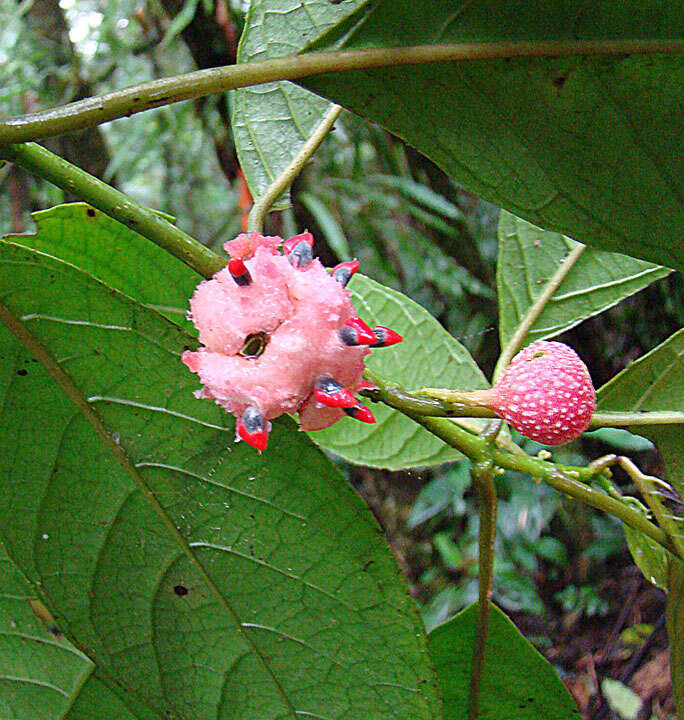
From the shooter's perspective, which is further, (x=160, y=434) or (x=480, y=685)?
(x=480, y=685)

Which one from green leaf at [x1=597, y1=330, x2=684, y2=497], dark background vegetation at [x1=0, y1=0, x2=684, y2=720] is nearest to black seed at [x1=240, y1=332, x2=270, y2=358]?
green leaf at [x1=597, y1=330, x2=684, y2=497]

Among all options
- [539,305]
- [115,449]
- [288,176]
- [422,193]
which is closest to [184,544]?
[115,449]

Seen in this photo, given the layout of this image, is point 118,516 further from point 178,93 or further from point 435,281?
point 435,281

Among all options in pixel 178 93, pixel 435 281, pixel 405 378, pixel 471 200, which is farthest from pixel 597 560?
pixel 178 93

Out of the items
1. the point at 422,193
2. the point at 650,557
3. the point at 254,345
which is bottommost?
the point at 422,193

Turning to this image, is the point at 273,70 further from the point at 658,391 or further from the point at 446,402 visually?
the point at 658,391

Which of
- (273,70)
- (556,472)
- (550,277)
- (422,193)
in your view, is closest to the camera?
(273,70)

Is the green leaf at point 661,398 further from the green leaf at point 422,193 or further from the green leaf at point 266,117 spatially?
the green leaf at point 422,193
